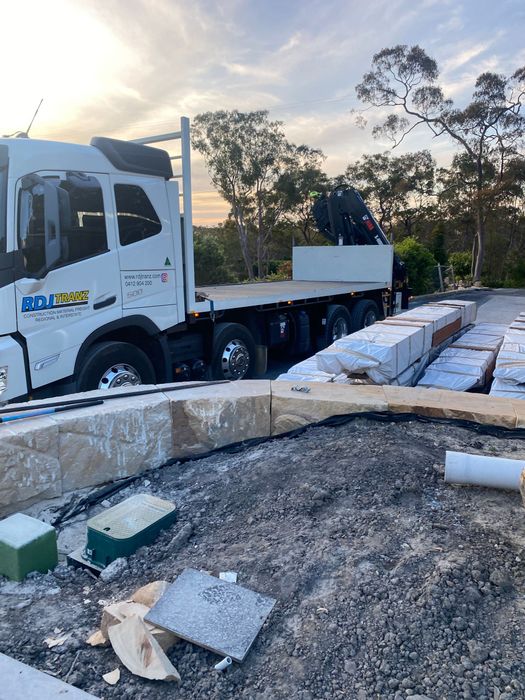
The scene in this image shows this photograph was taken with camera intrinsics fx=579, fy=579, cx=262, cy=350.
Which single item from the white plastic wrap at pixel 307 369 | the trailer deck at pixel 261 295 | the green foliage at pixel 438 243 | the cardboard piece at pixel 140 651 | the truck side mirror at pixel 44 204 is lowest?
the cardboard piece at pixel 140 651

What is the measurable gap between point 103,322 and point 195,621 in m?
4.09

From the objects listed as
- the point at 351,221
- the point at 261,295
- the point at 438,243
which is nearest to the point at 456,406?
the point at 261,295

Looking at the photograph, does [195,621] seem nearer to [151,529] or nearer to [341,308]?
[151,529]

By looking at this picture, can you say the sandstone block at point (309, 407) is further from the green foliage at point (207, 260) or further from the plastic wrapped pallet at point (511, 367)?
the green foliage at point (207, 260)

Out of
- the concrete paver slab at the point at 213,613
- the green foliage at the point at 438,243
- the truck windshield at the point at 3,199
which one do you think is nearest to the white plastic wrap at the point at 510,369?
the concrete paver slab at the point at 213,613

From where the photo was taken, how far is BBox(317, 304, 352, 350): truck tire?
10.5 m

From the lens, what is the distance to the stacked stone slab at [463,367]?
7035 millimetres

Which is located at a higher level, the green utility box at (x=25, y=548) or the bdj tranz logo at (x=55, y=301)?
the bdj tranz logo at (x=55, y=301)

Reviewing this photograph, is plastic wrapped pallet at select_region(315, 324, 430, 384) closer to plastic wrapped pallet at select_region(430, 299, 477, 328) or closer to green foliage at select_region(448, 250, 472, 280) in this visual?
plastic wrapped pallet at select_region(430, 299, 477, 328)

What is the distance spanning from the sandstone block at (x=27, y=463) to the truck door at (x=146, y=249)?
271cm

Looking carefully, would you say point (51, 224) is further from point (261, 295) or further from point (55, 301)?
point (261, 295)

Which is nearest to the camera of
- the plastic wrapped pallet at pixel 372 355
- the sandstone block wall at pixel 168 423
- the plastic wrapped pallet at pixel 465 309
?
the sandstone block wall at pixel 168 423

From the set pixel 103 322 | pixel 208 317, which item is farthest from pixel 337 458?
pixel 208 317

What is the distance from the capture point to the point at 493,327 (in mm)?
9820
